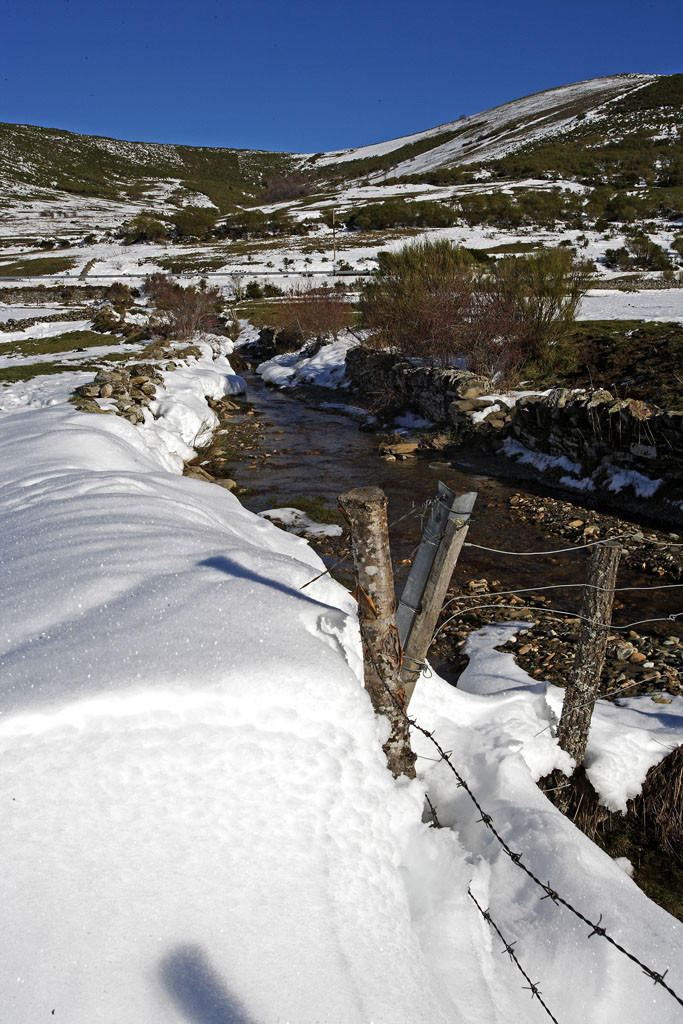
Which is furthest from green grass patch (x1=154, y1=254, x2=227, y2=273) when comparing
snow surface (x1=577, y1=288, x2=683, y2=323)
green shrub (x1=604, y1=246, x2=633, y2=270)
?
snow surface (x1=577, y1=288, x2=683, y2=323)

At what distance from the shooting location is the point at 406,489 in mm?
9086

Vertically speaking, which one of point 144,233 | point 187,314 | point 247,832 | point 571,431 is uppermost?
point 144,233

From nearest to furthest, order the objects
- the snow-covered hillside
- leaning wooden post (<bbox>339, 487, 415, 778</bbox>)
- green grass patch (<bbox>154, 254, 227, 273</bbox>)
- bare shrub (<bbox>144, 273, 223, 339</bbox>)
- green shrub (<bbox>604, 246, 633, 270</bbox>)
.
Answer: leaning wooden post (<bbox>339, 487, 415, 778</bbox>), bare shrub (<bbox>144, 273, 223, 339</bbox>), green shrub (<bbox>604, 246, 633, 270</bbox>), green grass patch (<bbox>154, 254, 227, 273</bbox>), the snow-covered hillside

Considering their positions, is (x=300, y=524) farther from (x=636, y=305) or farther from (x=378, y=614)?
(x=636, y=305)

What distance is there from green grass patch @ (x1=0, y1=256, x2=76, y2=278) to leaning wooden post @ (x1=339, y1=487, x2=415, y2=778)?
129ft

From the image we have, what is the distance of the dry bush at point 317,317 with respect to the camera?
19.8 metres

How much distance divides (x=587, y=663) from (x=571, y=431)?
6676mm

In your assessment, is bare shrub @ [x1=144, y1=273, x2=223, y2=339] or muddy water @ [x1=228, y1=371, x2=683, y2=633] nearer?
muddy water @ [x1=228, y1=371, x2=683, y2=633]

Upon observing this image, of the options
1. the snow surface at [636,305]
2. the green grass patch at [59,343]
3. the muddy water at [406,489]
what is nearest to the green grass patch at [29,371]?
the green grass patch at [59,343]

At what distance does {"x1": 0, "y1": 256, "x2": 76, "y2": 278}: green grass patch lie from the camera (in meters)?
35.3

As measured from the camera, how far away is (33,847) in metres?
1.81

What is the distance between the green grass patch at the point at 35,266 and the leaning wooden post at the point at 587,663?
3936cm

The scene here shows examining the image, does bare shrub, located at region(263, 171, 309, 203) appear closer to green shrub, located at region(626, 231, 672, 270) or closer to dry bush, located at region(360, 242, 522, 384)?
green shrub, located at region(626, 231, 672, 270)

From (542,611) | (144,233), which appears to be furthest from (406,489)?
(144,233)
